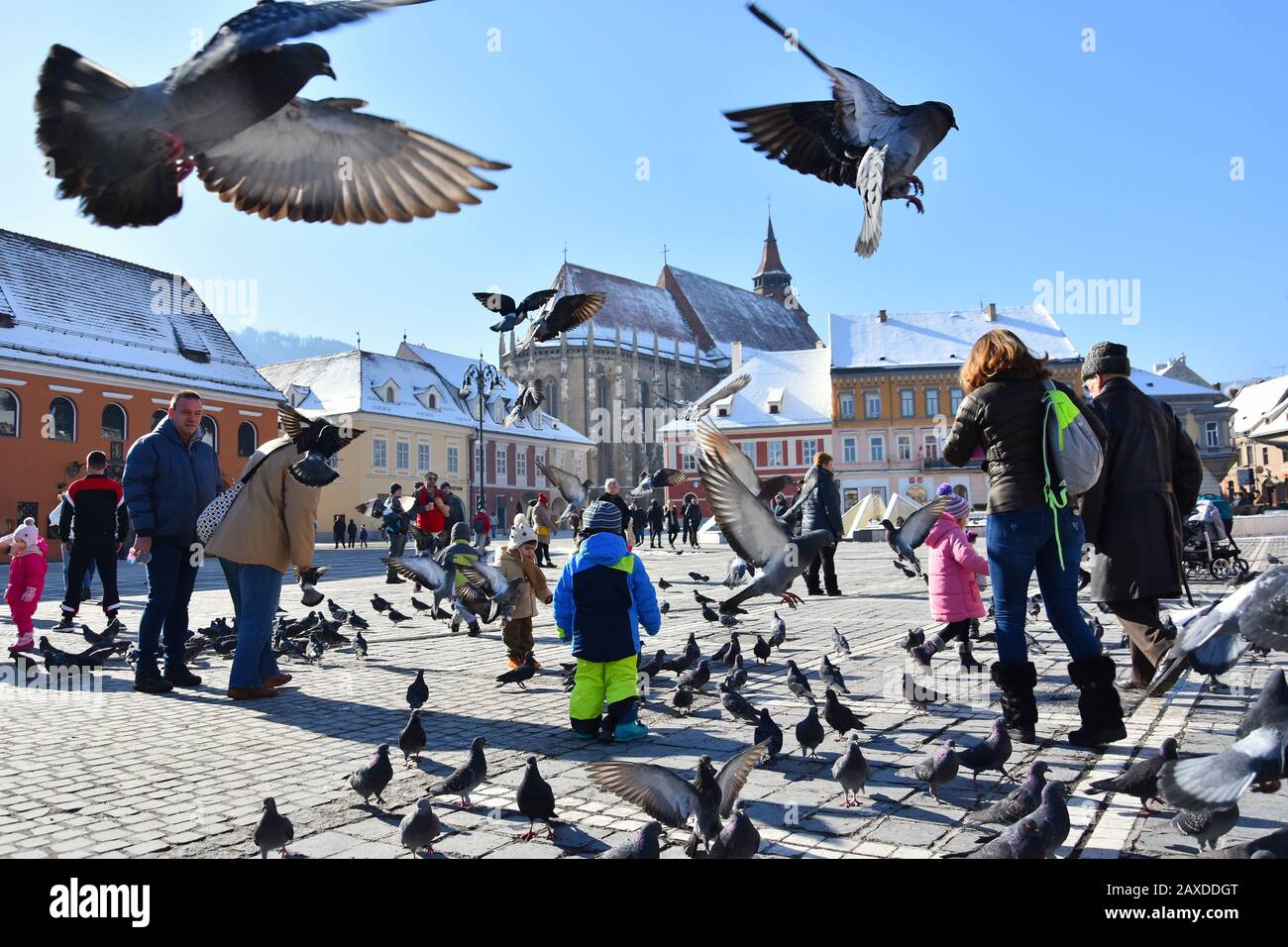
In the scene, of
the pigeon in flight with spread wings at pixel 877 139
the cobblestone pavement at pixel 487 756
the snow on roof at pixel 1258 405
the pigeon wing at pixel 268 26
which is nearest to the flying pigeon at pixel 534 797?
the cobblestone pavement at pixel 487 756

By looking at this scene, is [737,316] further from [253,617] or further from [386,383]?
[253,617]

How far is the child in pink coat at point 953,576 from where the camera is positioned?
304 inches

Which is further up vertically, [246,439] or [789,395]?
[789,395]

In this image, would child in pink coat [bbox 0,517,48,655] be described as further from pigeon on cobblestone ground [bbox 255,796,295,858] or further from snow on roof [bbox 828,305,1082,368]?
snow on roof [bbox 828,305,1082,368]

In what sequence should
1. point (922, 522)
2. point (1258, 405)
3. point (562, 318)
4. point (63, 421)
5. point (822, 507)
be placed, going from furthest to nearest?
point (1258, 405)
point (63, 421)
point (822, 507)
point (922, 522)
point (562, 318)

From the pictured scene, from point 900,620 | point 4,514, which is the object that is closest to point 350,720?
point 900,620

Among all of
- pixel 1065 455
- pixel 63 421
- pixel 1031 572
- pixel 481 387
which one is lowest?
pixel 1031 572

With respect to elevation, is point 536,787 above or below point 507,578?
below

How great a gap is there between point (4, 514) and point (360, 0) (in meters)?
32.7

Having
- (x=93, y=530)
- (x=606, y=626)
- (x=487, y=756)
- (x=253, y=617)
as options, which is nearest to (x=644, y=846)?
(x=487, y=756)

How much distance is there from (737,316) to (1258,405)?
44467 millimetres

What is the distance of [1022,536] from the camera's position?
15.3 feet
